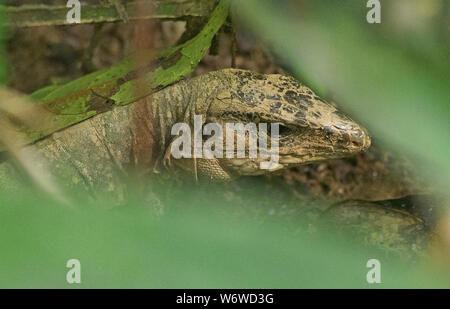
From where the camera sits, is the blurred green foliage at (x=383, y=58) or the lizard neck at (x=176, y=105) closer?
the blurred green foliage at (x=383, y=58)

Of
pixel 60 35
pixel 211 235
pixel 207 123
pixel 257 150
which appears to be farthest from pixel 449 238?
pixel 60 35

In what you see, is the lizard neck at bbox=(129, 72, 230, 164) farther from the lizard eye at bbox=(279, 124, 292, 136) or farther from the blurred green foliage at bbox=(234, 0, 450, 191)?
the blurred green foliage at bbox=(234, 0, 450, 191)

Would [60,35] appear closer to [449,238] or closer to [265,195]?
[265,195]

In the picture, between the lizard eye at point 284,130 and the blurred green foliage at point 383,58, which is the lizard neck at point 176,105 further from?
the blurred green foliage at point 383,58

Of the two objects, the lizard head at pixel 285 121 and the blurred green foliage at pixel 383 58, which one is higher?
the lizard head at pixel 285 121

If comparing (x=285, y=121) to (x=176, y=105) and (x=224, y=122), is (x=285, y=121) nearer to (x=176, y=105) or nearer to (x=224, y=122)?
(x=224, y=122)

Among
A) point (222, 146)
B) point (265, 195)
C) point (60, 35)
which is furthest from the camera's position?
point (60, 35)

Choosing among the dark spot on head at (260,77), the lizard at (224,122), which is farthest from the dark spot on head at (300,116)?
the dark spot on head at (260,77)

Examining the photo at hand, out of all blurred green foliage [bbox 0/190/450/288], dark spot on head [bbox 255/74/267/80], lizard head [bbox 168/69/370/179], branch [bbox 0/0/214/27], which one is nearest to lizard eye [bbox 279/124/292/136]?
lizard head [bbox 168/69/370/179]
